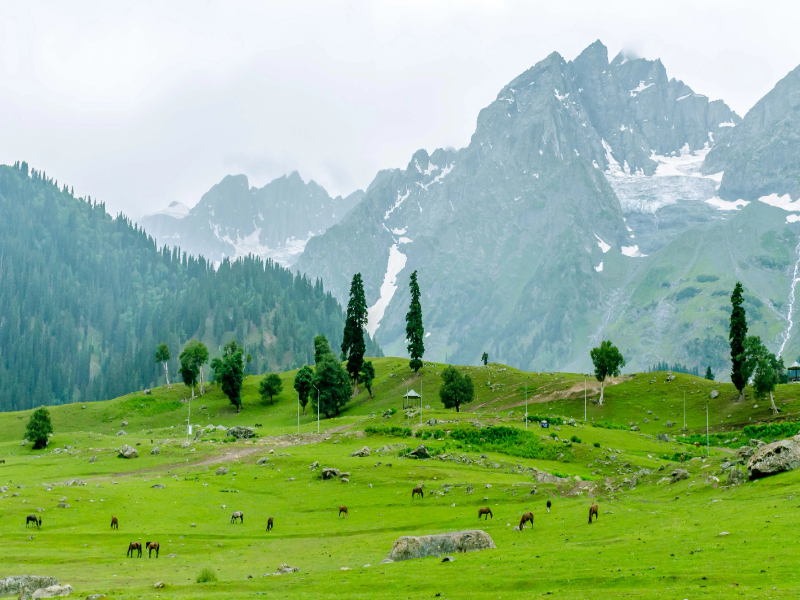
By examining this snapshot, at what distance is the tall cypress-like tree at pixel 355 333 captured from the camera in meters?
151

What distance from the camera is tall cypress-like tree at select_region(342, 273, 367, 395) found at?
5955 inches

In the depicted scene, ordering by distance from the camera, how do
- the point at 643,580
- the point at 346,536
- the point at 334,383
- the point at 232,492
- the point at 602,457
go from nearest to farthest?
the point at 643,580 → the point at 346,536 → the point at 232,492 → the point at 602,457 → the point at 334,383

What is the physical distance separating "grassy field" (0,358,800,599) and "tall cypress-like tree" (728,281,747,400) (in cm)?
429

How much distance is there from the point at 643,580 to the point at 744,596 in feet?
14.6

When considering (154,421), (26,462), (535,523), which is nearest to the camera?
(535,523)

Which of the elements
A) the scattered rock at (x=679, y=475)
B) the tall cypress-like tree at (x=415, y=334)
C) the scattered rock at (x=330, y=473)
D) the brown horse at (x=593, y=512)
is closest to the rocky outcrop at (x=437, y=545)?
the brown horse at (x=593, y=512)

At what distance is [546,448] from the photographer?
81688mm

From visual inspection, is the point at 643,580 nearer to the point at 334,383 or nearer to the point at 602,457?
the point at 602,457

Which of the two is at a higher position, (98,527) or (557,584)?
(557,584)

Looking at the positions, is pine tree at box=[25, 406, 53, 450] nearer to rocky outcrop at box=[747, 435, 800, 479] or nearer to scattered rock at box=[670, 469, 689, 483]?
scattered rock at box=[670, 469, 689, 483]

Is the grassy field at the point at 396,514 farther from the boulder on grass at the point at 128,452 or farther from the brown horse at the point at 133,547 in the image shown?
the boulder on grass at the point at 128,452

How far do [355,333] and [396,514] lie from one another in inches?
3858

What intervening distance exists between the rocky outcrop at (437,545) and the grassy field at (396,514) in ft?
4.95

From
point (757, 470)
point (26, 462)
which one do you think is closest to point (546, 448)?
point (757, 470)
